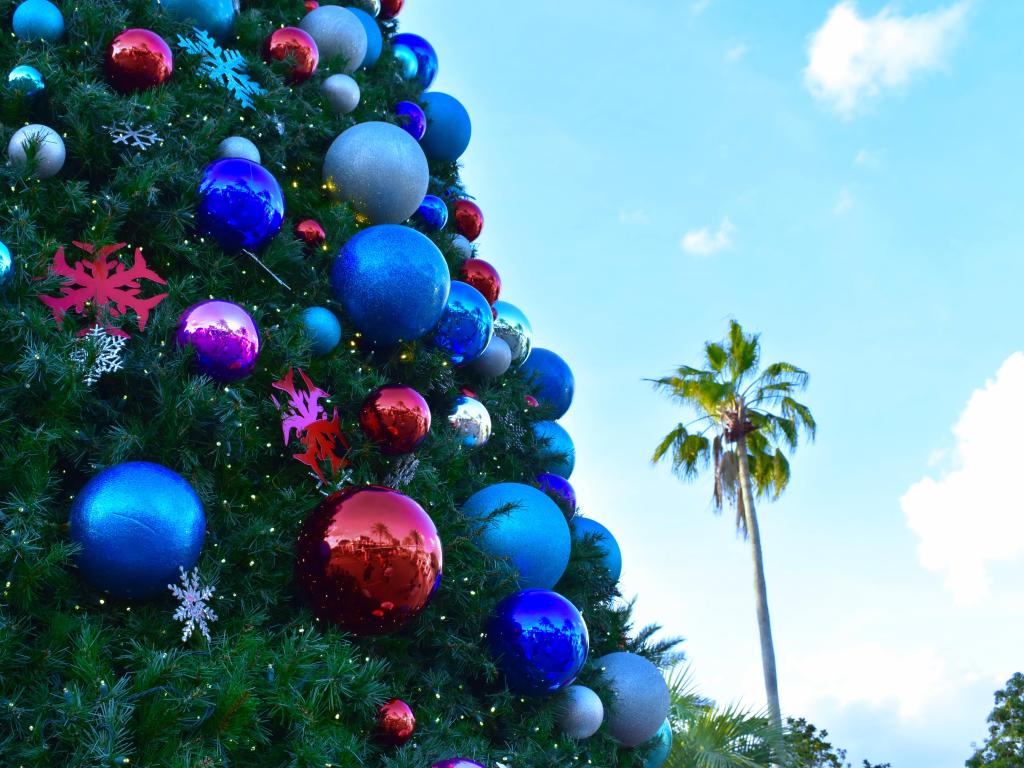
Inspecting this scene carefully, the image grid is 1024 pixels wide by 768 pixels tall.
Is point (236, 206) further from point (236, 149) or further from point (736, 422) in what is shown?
point (736, 422)

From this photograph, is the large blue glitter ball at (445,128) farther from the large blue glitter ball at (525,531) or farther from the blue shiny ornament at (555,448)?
the large blue glitter ball at (525,531)

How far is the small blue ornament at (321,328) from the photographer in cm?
459

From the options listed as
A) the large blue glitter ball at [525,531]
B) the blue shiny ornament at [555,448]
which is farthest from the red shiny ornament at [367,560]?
the blue shiny ornament at [555,448]

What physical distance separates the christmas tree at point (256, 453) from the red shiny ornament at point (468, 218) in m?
0.81

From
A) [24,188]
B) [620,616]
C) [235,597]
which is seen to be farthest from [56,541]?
[620,616]

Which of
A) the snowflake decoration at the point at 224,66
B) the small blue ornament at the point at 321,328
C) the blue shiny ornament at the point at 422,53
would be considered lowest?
the small blue ornament at the point at 321,328

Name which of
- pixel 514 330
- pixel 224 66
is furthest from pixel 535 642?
pixel 224 66

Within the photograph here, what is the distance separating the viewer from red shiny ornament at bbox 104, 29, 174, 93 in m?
4.73

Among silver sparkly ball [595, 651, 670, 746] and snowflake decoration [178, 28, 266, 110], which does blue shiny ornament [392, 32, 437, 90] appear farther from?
silver sparkly ball [595, 651, 670, 746]

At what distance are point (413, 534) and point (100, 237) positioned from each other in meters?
1.91

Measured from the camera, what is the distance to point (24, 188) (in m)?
4.04

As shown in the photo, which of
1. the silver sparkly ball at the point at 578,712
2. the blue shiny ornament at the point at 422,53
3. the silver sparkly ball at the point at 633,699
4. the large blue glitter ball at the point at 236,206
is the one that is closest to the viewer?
the large blue glitter ball at the point at 236,206

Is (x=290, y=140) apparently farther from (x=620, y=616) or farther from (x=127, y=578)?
(x=620, y=616)

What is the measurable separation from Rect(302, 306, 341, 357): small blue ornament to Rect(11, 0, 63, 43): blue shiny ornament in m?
1.91
